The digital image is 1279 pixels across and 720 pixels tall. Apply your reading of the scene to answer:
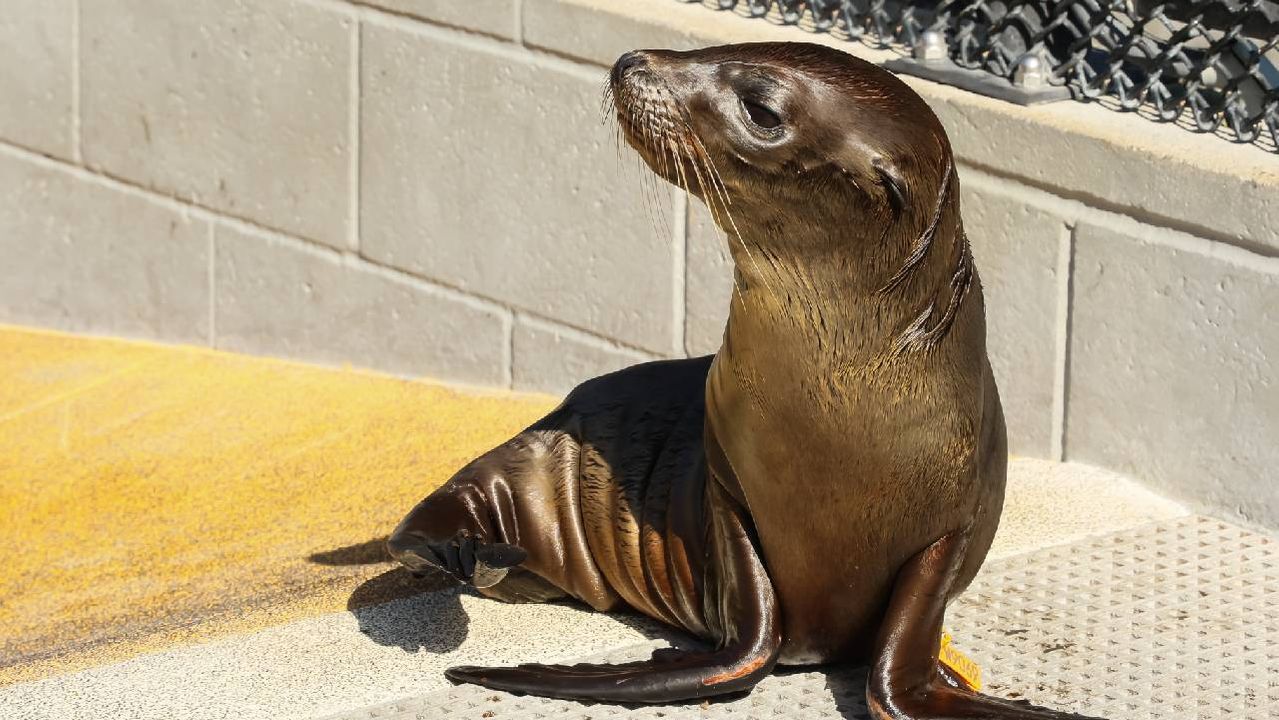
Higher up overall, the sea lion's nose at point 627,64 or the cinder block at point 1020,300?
the sea lion's nose at point 627,64

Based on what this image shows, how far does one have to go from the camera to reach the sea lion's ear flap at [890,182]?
3.44m

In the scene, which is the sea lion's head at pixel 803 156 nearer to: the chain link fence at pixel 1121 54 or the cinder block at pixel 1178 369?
the cinder block at pixel 1178 369

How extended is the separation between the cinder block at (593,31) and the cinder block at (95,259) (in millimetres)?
1971

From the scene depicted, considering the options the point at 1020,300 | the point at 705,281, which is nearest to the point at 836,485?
the point at 1020,300

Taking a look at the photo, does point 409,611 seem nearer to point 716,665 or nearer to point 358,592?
point 358,592

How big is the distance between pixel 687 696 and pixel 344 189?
3719 mm

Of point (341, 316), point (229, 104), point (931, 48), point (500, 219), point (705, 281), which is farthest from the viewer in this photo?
point (229, 104)

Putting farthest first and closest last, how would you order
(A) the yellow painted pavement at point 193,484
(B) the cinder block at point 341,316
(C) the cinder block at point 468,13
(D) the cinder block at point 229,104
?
(D) the cinder block at point 229,104 < (B) the cinder block at point 341,316 < (C) the cinder block at point 468,13 < (A) the yellow painted pavement at point 193,484

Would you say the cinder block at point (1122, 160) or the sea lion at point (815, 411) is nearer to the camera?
the sea lion at point (815, 411)

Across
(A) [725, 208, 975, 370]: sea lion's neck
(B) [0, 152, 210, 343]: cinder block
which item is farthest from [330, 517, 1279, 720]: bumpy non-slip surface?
(B) [0, 152, 210, 343]: cinder block

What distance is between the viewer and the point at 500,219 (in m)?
6.64

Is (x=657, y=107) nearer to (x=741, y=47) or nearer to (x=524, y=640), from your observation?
(x=741, y=47)

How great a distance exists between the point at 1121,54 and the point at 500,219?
218cm

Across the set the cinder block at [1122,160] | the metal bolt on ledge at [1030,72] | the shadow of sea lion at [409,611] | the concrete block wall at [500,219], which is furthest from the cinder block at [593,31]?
the shadow of sea lion at [409,611]
